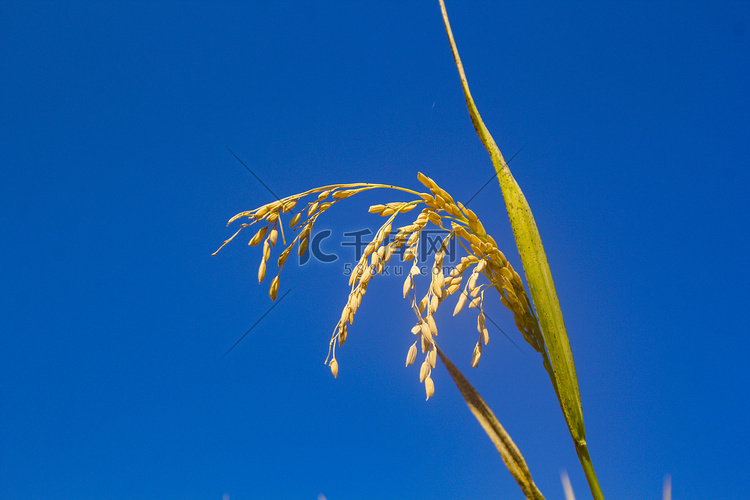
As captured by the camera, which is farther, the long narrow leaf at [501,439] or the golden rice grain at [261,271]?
the golden rice grain at [261,271]

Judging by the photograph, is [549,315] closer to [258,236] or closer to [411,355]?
[411,355]

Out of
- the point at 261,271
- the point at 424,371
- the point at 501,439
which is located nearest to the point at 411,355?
the point at 424,371

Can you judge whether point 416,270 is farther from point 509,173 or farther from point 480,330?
point 509,173

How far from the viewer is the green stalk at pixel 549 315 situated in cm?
97

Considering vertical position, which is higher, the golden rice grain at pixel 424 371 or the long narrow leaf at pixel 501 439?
the golden rice grain at pixel 424 371

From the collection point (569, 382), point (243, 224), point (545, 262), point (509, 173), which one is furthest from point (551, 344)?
point (243, 224)

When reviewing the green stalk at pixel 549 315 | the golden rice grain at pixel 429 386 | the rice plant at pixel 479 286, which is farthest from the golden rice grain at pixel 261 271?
the green stalk at pixel 549 315

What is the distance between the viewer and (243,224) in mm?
1160

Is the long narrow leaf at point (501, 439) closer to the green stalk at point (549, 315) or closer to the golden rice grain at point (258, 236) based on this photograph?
the green stalk at point (549, 315)

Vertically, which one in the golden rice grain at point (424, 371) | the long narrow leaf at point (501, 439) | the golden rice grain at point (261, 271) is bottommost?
the long narrow leaf at point (501, 439)

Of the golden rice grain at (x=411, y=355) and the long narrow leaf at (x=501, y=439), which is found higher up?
the golden rice grain at (x=411, y=355)

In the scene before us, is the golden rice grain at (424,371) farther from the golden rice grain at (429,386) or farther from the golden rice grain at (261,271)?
the golden rice grain at (261,271)

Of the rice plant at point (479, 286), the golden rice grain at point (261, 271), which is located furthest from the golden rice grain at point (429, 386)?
the golden rice grain at point (261, 271)

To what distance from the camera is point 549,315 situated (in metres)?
1.00
